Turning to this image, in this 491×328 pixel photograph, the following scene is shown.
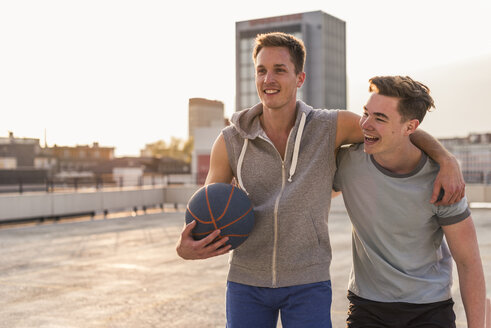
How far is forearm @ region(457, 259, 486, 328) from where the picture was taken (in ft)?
8.77

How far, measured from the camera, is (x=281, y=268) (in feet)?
9.64

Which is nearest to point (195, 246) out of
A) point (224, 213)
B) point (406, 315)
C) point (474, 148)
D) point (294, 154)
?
point (224, 213)

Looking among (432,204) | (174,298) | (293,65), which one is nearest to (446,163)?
(432,204)

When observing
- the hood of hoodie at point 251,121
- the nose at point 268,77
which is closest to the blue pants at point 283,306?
the hood of hoodie at point 251,121

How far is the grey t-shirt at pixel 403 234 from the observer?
2.80 m

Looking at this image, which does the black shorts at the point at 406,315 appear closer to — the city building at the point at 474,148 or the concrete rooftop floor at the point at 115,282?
the concrete rooftop floor at the point at 115,282

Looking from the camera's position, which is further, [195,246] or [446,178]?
[195,246]

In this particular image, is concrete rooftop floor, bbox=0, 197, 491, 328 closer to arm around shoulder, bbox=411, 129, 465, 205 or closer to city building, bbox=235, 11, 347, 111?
arm around shoulder, bbox=411, 129, 465, 205

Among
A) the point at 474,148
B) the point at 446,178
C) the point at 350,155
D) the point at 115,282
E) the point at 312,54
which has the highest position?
the point at 312,54

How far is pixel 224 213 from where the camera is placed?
9.61 ft

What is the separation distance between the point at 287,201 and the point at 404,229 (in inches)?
22.8

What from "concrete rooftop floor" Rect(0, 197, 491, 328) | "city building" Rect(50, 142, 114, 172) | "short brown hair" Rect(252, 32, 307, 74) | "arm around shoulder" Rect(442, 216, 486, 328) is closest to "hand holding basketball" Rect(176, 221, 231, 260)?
"short brown hair" Rect(252, 32, 307, 74)

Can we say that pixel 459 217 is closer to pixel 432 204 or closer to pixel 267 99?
pixel 432 204

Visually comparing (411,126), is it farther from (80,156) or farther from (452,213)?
(80,156)
